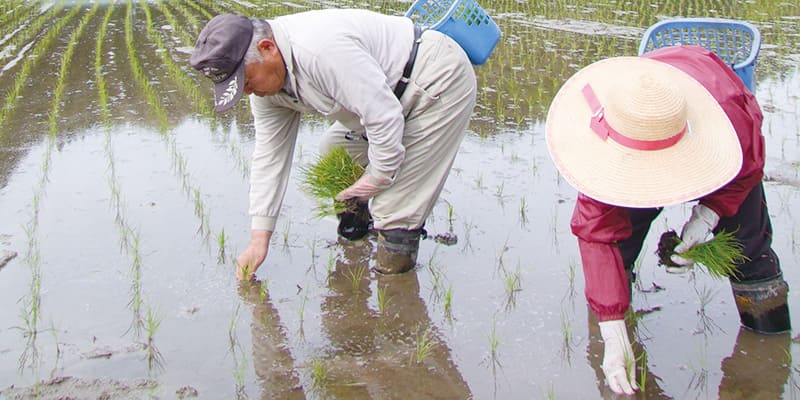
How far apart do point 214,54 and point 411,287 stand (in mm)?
1187

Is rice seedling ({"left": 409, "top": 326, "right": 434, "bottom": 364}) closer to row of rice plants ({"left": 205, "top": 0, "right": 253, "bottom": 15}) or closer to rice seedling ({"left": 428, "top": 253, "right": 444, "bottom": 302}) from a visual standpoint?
rice seedling ({"left": 428, "top": 253, "right": 444, "bottom": 302})

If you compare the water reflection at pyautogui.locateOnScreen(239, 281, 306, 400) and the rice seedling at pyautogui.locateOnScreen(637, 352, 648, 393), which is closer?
the rice seedling at pyautogui.locateOnScreen(637, 352, 648, 393)

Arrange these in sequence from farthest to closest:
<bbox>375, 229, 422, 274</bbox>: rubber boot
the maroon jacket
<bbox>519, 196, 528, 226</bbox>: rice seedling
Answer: <bbox>519, 196, 528, 226</bbox>: rice seedling
<bbox>375, 229, 422, 274</bbox>: rubber boot
the maroon jacket

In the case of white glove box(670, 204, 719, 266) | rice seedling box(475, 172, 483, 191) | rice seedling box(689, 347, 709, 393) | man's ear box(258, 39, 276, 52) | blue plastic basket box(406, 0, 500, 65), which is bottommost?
rice seedling box(475, 172, 483, 191)

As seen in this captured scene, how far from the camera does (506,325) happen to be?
Answer: 2865 millimetres

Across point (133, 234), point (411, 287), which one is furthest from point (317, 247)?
point (133, 234)

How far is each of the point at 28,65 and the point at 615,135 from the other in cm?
629

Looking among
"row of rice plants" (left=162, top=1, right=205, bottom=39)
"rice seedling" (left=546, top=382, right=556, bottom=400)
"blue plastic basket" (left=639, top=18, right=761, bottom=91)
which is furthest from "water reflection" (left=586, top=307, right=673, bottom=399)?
"row of rice plants" (left=162, top=1, right=205, bottom=39)

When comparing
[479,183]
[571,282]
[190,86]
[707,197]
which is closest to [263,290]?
[571,282]

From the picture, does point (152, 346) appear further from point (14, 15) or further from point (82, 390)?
point (14, 15)

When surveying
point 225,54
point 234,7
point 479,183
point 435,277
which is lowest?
point 234,7

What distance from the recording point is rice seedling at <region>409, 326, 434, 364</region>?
262cm

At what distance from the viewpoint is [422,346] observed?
2.63 metres

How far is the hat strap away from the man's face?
99 centimetres
